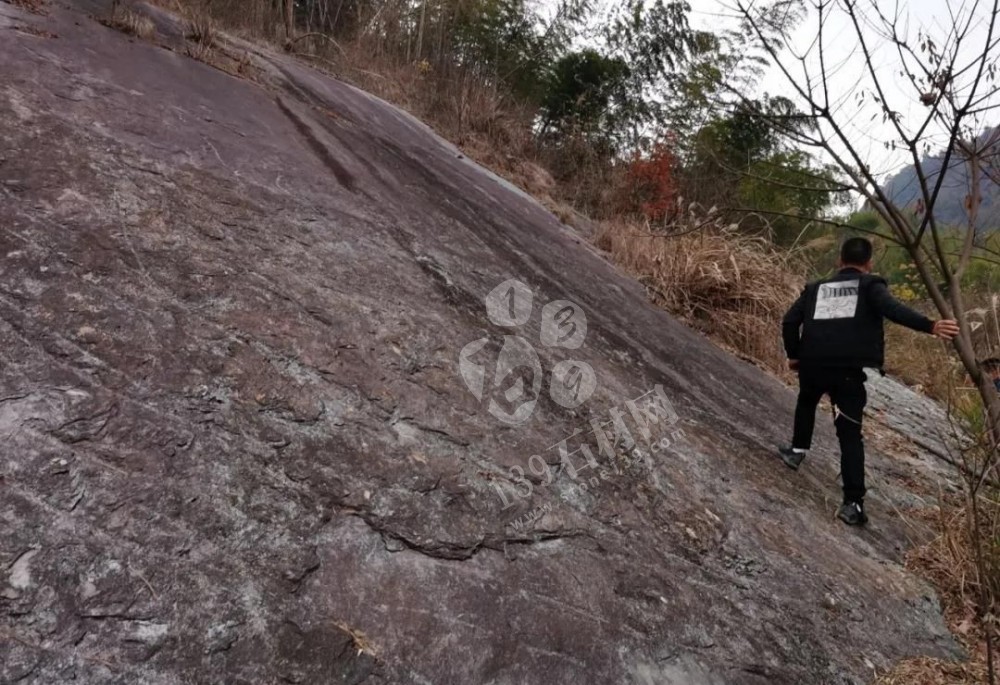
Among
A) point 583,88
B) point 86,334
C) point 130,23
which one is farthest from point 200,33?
point 583,88

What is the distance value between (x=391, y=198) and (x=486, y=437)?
5.64 ft

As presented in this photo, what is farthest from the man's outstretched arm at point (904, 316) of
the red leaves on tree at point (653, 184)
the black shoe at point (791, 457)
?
the red leaves on tree at point (653, 184)

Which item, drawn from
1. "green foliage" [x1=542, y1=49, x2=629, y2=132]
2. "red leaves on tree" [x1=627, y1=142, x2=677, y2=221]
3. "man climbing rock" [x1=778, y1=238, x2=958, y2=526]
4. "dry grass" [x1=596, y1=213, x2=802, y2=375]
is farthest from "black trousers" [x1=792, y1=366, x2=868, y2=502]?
"green foliage" [x1=542, y1=49, x2=629, y2=132]

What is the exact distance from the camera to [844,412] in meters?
2.57

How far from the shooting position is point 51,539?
3.82 feet

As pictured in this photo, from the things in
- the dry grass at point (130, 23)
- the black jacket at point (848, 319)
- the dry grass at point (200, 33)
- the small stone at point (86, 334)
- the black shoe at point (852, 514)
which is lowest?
the black shoe at point (852, 514)

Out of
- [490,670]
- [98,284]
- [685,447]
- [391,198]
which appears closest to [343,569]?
[490,670]

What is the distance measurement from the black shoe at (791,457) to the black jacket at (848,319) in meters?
0.40

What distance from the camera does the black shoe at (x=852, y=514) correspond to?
245 centimetres

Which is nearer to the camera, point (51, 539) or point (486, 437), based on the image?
point (51, 539)

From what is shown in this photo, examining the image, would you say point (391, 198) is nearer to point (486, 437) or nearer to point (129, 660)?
point (486, 437)

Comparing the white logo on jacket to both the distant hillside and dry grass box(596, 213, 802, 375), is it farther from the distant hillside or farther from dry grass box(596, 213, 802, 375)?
dry grass box(596, 213, 802, 375)

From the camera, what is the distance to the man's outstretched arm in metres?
2.23

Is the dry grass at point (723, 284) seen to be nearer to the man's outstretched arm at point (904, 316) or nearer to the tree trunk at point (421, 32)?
the man's outstretched arm at point (904, 316)
